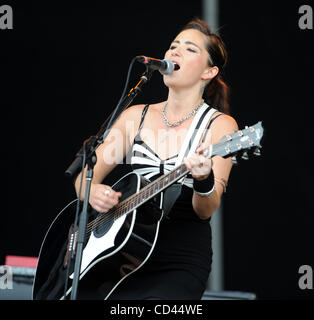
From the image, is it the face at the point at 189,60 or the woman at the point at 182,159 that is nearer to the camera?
the woman at the point at 182,159

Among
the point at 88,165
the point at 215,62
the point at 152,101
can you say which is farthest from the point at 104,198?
the point at 152,101

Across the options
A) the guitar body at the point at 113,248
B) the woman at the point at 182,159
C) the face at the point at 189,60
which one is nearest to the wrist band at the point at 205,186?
the woman at the point at 182,159

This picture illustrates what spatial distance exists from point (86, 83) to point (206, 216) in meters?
2.70

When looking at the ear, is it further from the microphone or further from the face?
the microphone

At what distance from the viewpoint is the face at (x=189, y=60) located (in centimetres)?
259

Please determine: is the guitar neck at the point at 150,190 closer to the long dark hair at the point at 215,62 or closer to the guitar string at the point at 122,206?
the guitar string at the point at 122,206

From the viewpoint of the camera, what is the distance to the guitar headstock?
2.01 m

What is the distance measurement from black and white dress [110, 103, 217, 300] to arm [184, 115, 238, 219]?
0.10 metres

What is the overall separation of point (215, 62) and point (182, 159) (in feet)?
1.93

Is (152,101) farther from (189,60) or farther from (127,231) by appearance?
(127,231)

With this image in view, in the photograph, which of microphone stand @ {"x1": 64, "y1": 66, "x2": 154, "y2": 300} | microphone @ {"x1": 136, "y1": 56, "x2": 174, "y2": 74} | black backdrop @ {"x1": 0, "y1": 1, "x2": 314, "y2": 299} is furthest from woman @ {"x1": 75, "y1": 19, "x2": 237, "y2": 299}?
black backdrop @ {"x1": 0, "y1": 1, "x2": 314, "y2": 299}

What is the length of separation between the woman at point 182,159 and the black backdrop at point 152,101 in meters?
1.37

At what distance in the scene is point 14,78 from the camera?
15.5 ft
